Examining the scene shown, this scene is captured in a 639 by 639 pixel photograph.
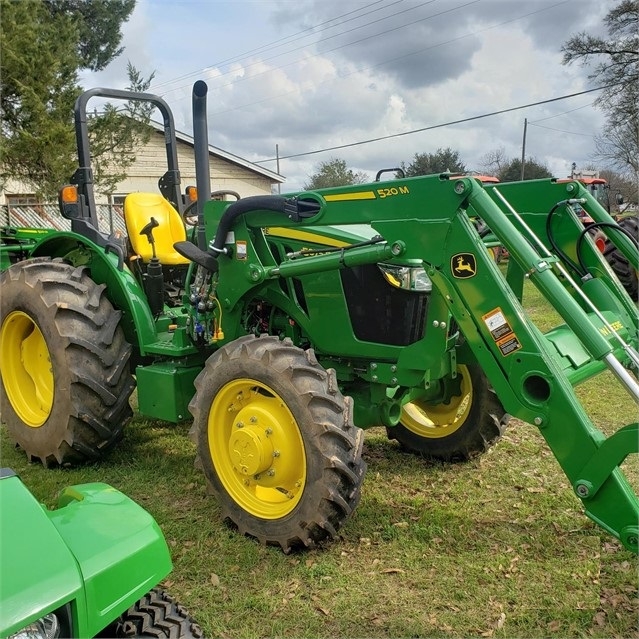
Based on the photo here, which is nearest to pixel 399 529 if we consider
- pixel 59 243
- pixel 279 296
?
pixel 279 296

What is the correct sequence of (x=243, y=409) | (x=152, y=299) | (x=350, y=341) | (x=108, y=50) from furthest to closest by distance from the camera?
1. (x=108, y=50)
2. (x=152, y=299)
3. (x=350, y=341)
4. (x=243, y=409)

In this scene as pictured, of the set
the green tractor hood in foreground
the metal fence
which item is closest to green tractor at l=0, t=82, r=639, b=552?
the green tractor hood in foreground

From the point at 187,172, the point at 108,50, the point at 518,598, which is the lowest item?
the point at 518,598

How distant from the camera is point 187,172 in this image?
78.7 ft

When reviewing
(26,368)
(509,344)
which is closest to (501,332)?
(509,344)

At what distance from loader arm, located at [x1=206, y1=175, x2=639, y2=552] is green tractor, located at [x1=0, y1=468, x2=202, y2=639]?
5.31 feet

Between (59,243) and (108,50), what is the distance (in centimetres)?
1799

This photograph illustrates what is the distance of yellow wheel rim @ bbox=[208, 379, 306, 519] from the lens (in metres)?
3.15

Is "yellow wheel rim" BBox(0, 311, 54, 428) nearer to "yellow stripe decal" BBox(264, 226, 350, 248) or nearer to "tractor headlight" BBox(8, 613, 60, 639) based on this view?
"yellow stripe decal" BBox(264, 226, 350, 248)

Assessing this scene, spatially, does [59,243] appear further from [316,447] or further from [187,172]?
[187,172]

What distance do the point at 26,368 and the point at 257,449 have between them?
2.35 meters

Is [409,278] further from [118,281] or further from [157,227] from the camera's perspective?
[157,227]

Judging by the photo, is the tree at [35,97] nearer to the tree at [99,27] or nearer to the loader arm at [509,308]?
the tree at [99,27]

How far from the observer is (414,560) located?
123 inches
